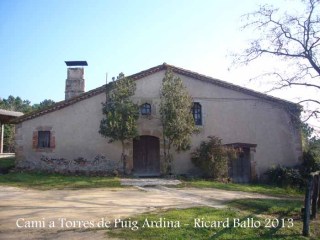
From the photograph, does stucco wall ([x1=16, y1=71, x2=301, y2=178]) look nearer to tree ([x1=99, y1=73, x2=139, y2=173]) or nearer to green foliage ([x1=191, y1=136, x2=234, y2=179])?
tree ([x1=99, y1=73, x2=139, y2=173])

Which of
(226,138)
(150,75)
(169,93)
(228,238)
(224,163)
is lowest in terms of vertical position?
(228,238)

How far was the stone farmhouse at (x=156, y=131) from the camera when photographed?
1614 centimetres

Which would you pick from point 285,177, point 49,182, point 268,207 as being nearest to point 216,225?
point 268,207

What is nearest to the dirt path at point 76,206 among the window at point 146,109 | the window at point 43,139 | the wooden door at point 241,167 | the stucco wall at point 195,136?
the stucco wall at point 195,136

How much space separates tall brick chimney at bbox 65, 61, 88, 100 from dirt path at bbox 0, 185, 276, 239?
9.37 m

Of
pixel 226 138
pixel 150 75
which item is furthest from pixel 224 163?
pixel 150 75

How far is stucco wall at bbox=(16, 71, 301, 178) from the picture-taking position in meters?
16.2

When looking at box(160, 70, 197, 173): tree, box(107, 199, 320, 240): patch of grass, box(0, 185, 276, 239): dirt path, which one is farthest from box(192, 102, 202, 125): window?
box(107, 199, 320, 240): patch of grass

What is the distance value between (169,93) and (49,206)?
30.7 ft

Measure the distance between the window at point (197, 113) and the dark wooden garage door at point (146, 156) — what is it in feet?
8.25

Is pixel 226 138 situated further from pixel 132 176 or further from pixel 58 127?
pixel 58 127

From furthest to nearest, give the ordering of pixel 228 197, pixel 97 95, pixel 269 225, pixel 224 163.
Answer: pixel 97 95 → pixel 224 163 → pixel 228 197 → pixel 269 225

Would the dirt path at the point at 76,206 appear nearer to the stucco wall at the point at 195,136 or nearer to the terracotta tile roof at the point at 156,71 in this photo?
the stucco wall at the point at 195,136

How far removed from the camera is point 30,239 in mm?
5277
